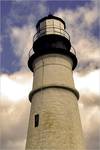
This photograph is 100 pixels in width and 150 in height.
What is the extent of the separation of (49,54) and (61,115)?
4.14 meters

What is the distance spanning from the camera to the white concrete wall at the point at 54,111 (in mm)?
14711

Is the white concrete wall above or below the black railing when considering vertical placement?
below

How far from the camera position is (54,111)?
1530 centimetres

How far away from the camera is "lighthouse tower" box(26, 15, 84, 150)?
584 inches

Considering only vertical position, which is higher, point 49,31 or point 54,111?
point 49,31

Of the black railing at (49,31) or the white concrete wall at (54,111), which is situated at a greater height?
the black railing at (49,31)

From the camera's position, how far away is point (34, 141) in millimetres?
14984

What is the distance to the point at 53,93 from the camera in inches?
625

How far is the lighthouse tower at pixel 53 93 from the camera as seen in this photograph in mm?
14844

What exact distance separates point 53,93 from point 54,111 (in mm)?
1139

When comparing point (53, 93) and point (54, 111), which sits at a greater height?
point (53, 93)

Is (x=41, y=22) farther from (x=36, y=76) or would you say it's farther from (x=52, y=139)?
(x=52, y=139)

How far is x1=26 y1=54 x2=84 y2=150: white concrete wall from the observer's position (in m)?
14.7

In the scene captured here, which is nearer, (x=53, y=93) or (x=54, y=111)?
(x=54, y=111)
